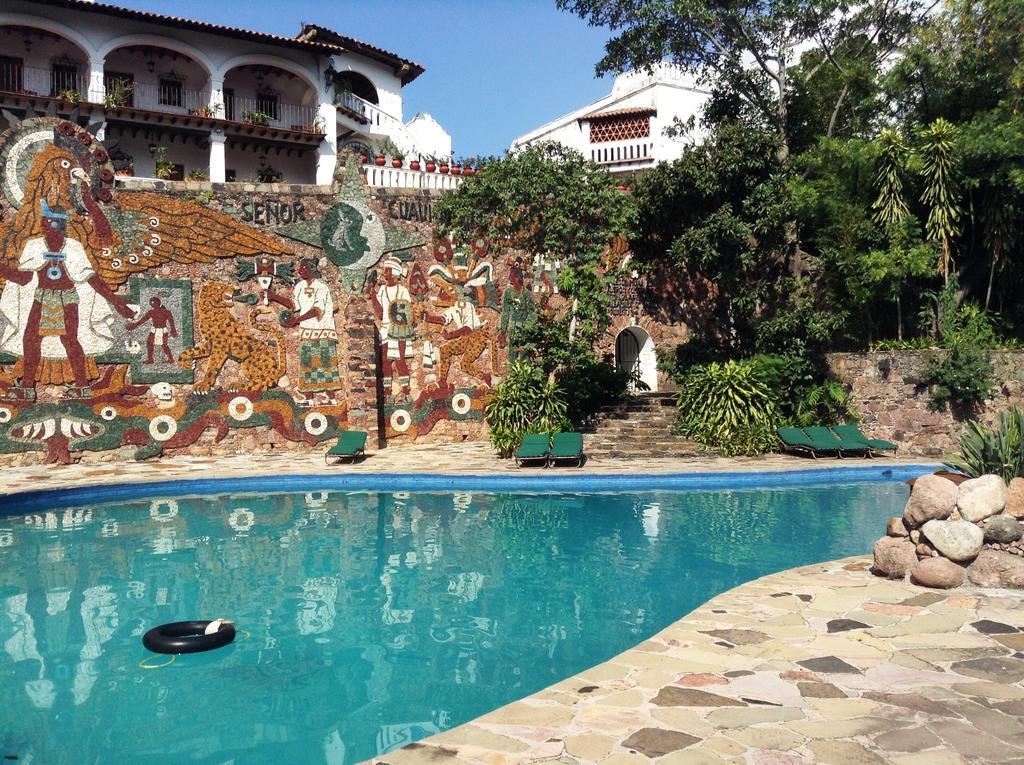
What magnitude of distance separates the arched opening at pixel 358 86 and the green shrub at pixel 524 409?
1583cm

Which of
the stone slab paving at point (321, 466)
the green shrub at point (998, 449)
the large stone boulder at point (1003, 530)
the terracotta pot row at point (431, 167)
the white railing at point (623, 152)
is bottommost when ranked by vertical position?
the stone slab paving at point (321, 466)

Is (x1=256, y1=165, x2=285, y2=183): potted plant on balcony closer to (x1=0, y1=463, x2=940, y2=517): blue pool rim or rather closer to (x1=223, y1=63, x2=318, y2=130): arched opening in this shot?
(x1=223, y1=63, x2=318, y2=130): arched opening

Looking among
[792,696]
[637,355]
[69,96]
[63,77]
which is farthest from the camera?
[63,77]

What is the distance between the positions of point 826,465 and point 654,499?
359cm

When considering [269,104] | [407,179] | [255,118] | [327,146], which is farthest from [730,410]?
[269,104]

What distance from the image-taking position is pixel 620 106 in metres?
28.0

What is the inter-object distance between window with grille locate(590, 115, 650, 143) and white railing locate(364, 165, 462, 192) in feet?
36.1

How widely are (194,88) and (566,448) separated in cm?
1884

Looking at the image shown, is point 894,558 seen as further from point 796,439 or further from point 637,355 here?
point 637,355

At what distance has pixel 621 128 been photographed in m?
27.2

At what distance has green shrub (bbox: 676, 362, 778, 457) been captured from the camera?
15.5m

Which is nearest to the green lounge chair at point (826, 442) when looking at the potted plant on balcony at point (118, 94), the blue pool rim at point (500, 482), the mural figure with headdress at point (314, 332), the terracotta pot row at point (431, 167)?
the blue pool rim at point (500, 482)

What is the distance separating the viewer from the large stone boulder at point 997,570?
6238 millimetres

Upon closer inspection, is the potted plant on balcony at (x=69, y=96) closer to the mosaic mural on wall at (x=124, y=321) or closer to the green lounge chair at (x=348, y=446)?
the mosaic mural on wall at (x=124, y=321)
